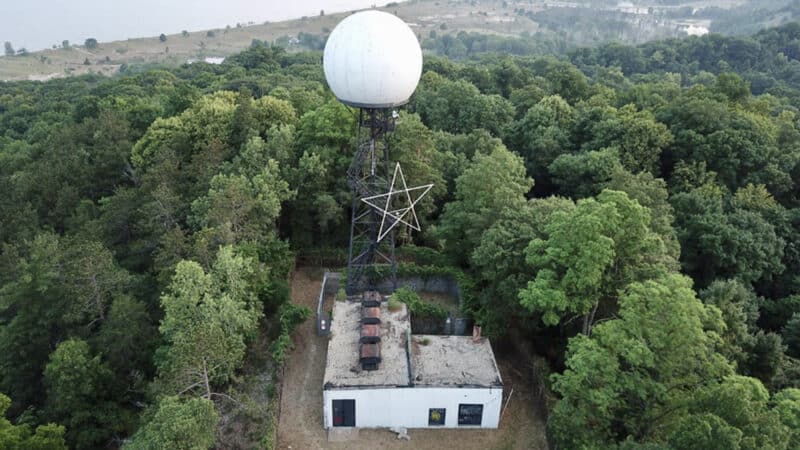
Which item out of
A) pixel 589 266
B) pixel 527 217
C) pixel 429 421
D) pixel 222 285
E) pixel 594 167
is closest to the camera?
pixel 589 266

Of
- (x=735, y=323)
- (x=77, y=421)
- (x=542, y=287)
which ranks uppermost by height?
(x=542, y=287)

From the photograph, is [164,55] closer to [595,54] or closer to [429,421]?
[595,54]

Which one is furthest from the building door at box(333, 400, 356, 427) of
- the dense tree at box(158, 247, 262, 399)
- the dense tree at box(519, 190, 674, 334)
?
the dense tree at box(519, 190, 674, 334)

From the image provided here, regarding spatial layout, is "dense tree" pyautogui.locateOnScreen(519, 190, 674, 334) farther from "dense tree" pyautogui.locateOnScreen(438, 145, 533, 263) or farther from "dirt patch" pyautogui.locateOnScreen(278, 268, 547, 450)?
"dense tree" pyautogui.locateOnScreen(438, 145, 533, 263)

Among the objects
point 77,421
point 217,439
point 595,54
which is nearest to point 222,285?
point 217,439

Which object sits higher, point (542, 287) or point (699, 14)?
point (699, 14)
